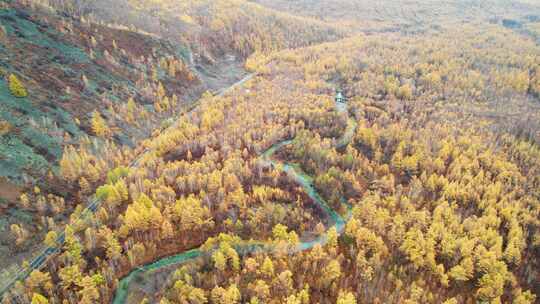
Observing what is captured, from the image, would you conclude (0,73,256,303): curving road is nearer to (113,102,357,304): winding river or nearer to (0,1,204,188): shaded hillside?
(0,1,204,188): shaded hillside

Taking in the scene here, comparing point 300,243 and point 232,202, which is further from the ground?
point 232,202

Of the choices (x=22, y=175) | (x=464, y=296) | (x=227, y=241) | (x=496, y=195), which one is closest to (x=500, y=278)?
(x=464, y=296)

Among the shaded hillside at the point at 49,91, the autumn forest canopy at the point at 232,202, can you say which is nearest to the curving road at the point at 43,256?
the autumn forest canopy at the point at 232,202

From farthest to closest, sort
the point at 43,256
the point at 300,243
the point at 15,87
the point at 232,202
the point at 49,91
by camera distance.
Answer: the point at 49,91 < the point at 15,87 < the point at 232,202 < the point at 300,243 < the point at 43,256

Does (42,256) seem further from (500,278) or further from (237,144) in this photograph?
(500,278)

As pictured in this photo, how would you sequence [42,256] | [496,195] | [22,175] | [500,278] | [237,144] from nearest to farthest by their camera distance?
[42,256] < [500,278] < [22,175] < [496,195] < [237,144]

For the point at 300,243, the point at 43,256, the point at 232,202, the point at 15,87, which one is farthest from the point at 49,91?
the point at 300,243

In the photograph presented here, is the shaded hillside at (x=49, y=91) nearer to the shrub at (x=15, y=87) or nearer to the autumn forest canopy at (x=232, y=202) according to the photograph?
the autumn forest canopy at (x=232, y=202)

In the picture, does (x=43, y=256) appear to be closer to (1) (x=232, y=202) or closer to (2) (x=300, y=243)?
(1) (x=232, y=202)

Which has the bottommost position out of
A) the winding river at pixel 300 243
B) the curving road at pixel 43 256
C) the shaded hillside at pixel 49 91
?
the winding river at pixel 300 243
